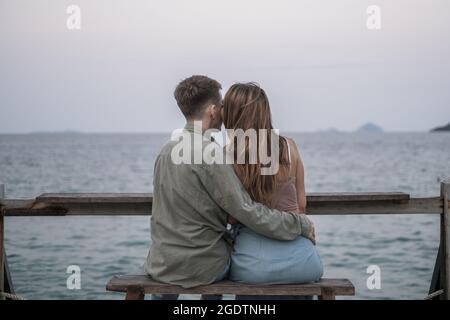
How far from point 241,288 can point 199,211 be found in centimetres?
39

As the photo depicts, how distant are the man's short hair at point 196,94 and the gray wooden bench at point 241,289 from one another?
77cm

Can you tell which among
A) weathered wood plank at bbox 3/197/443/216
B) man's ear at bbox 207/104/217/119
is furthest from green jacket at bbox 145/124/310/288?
weathered wood plank at bbox 3/197/443/216

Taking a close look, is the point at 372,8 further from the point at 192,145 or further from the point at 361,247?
the point at 361,247

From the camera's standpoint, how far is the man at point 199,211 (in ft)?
10.1

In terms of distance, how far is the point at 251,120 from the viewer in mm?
3139

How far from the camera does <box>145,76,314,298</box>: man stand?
308cm

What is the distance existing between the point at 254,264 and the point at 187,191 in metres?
0.45

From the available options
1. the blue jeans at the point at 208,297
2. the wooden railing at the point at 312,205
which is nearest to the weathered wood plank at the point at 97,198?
the wooden railing at the point at 312,205

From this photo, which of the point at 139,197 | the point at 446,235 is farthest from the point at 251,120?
Answer: the point at 446,235

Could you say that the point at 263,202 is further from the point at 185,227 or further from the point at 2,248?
the point at 2,248

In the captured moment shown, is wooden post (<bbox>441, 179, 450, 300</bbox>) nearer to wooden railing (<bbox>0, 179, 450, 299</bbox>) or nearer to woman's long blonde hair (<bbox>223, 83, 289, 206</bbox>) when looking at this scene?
wooden railing (<bbox>0, 179, 450, 299</bbox>)

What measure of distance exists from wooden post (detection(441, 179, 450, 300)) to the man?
1.18 m

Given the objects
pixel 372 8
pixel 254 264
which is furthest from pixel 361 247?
pixel 254 264

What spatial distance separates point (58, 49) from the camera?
37.2m
